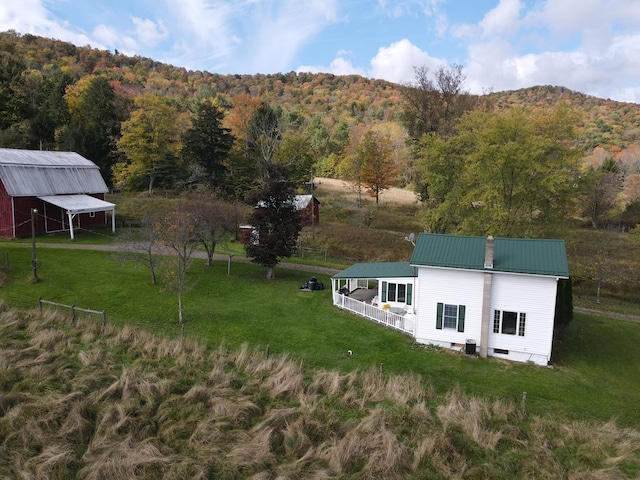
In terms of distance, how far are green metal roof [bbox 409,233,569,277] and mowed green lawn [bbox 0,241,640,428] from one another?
160 inches

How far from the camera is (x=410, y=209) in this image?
59656mm

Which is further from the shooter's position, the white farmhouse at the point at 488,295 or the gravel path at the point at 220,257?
the gravel path at the point at 220,257

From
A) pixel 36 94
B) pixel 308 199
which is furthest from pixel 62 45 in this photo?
pixel 308 199

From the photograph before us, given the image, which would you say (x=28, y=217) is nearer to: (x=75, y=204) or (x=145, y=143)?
(x=75, y=204)

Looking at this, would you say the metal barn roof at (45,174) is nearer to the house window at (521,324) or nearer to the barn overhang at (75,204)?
the barn overhang at (75,204)

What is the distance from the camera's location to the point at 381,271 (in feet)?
82.8

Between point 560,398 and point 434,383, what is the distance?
15.0 feet

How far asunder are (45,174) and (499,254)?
35854 mm

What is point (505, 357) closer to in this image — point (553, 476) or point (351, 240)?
point (553, 476)

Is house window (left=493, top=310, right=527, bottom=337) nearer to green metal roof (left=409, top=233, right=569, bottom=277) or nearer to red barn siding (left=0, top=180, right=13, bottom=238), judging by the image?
green metal roof (left=409, top=233, right=569, bottom=277)

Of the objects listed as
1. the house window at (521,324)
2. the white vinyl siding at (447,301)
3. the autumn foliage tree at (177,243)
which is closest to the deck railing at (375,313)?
the white vinyl siding at (447,301)

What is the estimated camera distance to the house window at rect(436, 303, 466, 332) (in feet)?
67.8

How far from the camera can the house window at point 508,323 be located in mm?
19938

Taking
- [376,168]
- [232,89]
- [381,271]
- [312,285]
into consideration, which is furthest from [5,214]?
[232,89]
